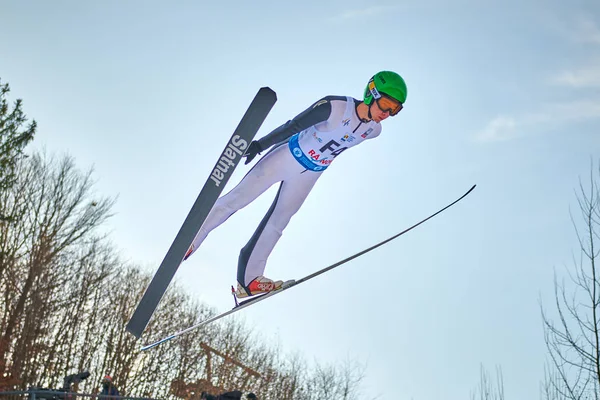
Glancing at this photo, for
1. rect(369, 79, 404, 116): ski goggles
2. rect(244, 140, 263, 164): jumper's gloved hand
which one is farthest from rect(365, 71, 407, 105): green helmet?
rect(244, 140, 263, 164): jumper's gloved hand

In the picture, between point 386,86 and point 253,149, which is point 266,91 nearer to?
point 253,149

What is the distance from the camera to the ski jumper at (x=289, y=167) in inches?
179

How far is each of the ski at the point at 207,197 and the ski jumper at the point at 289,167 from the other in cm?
20

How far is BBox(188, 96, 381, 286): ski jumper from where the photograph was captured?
15.0 feet

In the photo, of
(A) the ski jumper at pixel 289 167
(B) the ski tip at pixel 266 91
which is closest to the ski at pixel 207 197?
(B) the ski tip at pixel 266 91

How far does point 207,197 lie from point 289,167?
0.68m

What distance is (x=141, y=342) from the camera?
75.9 ft

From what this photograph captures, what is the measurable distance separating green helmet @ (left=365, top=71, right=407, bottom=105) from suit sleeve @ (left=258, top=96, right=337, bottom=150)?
0.27 metres

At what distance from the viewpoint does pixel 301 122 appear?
4.56 metres

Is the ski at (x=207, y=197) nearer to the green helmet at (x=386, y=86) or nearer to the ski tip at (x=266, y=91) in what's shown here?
the ski tip at (x=266, y=91)

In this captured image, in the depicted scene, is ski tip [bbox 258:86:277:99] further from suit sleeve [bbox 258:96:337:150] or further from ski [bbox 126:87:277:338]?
suit sleeve [bbox 258:96:337:150]

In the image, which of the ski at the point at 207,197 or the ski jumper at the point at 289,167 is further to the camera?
the ski jumper at the point at 289,167

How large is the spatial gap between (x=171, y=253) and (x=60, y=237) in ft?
57.8

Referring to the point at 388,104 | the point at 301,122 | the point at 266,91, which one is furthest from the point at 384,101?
the point at 266,91
